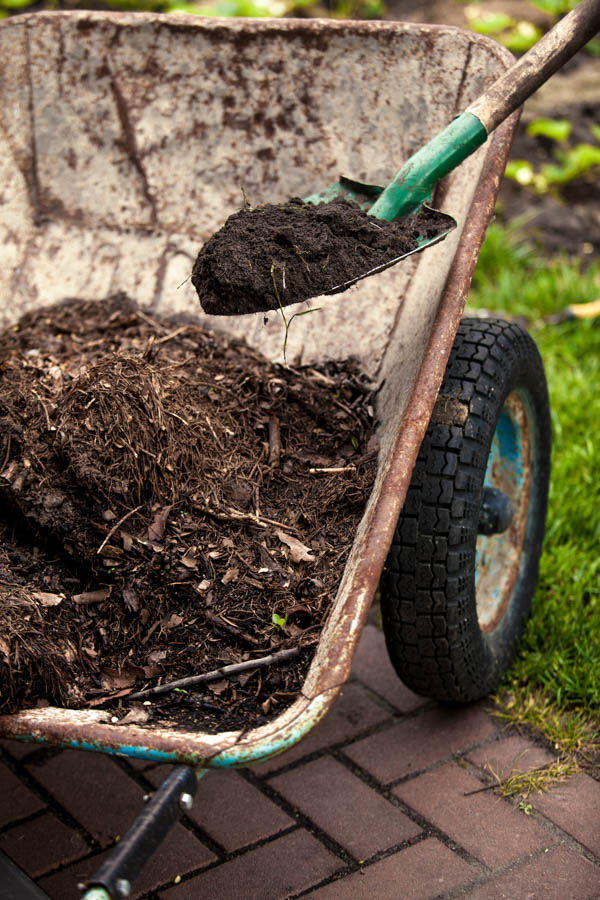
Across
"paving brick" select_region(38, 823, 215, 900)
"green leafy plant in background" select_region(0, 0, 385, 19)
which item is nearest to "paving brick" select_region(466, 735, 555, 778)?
"paving brick" select_region(38, 823, 215, 900)

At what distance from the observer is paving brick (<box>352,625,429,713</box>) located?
2.14 metres

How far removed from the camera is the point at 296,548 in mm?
1607

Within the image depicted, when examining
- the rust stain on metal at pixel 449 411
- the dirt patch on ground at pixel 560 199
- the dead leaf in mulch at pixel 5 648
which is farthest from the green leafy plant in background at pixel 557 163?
the dead leaf in mulch at pixel 5 648

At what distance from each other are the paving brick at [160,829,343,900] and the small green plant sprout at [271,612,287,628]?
0.53 m

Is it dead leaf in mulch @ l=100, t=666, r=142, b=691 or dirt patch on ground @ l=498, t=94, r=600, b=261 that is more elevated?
dirt patch on ground @ l=498, t=94, r=600, b=261

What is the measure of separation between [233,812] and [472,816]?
1.58 feet

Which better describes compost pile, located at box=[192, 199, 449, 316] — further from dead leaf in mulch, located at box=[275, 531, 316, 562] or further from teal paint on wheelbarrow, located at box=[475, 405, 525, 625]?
teal paint on wheelbarrow, located at box=[475, 405, 525, 625]

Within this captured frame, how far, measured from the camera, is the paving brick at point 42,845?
1.70m

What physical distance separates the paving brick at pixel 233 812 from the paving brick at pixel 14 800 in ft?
0.80

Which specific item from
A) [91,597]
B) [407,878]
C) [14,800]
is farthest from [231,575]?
[14,800]

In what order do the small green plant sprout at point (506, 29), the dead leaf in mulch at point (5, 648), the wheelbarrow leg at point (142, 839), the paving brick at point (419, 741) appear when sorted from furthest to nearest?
1. the small green plant sprout at point (506, 29)
2. the paving brick at point (419, 741)
3. the dead leaf in mulch at point (5, 648)
4. the wheelbarrow leg at point (142, 839)

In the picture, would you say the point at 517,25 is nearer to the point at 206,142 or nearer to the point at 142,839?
the point at 206,142

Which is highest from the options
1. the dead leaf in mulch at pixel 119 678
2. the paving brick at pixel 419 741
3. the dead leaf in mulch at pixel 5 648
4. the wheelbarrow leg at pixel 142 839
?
the dead leaf in mulch at pixel 5 648

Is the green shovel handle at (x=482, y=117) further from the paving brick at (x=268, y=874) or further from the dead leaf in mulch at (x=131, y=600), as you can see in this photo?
the paving brick at (x=268, y=874)
